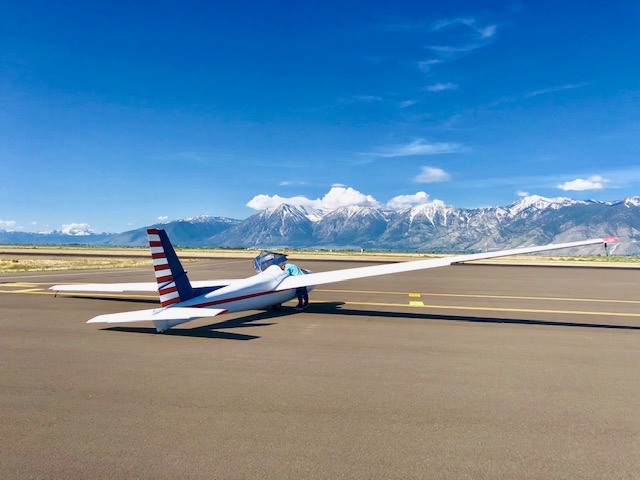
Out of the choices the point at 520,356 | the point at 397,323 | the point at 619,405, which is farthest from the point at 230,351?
A: the point at 619,405

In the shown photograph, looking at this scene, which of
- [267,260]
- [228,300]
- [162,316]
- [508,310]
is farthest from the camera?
[508,310]

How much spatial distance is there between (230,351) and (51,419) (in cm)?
450

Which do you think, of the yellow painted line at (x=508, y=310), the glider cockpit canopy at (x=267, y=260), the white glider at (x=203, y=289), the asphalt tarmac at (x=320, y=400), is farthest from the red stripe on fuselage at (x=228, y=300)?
the yellow painted line at (x=508, y=310)

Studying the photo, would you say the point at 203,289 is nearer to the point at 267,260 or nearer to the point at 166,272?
the point at 166,272

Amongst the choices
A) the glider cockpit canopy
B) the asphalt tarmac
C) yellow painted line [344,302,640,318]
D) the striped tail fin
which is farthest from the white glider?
yellow painted line [344,302,640,318]

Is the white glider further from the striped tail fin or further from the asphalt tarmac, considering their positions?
the asphalt tarmac

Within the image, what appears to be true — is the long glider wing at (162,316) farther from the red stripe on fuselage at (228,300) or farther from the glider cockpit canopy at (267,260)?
the glider cockpit canopy at (267,260)

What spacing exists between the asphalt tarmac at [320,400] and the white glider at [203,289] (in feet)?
2.33

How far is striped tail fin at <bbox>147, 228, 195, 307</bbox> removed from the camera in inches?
465

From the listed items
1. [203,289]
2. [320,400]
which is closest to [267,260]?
[203,289]

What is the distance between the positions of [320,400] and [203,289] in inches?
304

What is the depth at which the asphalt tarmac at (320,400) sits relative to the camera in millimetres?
5051

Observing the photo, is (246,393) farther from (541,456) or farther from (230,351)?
(541,456)

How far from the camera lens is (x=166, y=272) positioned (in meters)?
12.2
